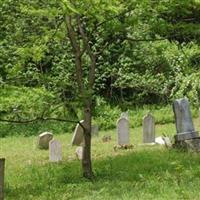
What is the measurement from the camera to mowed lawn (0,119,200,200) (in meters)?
8.51

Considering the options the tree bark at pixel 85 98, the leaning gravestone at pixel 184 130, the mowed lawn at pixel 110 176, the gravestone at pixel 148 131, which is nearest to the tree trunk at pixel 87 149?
the tree bark at pixel 85 98

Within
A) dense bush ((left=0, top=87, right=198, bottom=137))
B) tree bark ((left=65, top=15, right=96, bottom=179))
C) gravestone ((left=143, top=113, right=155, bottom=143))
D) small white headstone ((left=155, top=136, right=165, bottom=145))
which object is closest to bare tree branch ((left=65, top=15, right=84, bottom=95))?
tree bark ((left=65, top=15, right=96, bottom=179))

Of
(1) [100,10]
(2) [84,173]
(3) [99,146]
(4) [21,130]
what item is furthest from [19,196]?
(4) [21,130]

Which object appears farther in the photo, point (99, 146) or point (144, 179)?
point (99, 146)

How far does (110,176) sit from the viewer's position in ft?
32.4

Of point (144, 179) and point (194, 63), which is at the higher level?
point (194, 63)

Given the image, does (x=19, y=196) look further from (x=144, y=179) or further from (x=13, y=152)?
(x=13, y=152)

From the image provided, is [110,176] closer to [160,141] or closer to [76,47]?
[76,47]

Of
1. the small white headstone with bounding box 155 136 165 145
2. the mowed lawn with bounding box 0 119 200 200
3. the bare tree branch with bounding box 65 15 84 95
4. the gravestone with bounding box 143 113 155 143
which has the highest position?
the bare tree branch with bounding box 65 15 84 95

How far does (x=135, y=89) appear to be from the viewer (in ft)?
77.0

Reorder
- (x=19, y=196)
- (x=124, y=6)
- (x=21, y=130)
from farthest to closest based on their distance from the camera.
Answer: (x=21, y=130) → (x=124, y=6) → (x=19, y=196)

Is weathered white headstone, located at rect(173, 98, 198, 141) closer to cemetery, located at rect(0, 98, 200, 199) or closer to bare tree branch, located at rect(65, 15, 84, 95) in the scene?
cemetery, located at rect(0, 98, 200, 199)

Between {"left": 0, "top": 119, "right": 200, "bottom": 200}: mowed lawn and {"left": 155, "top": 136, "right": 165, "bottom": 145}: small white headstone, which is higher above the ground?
{"left": 155, "top": 136, "right": 165, "bottom": 145}: small white headstone

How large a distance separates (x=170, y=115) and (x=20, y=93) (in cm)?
1145
